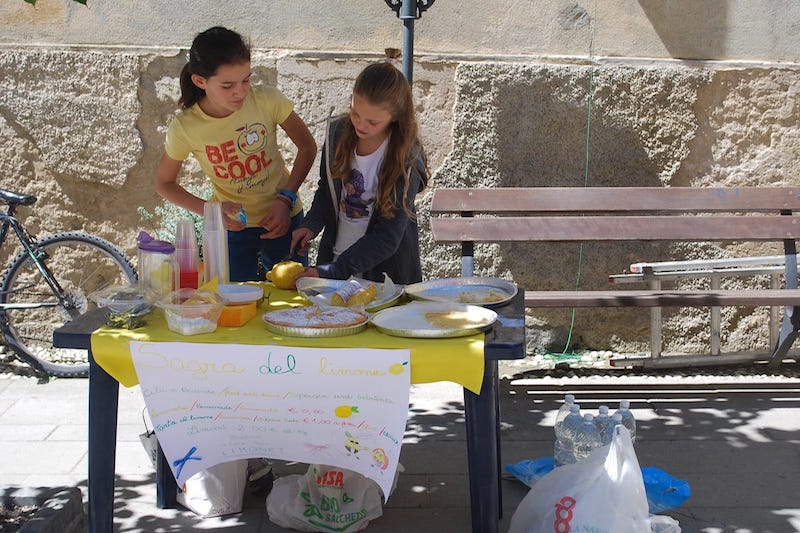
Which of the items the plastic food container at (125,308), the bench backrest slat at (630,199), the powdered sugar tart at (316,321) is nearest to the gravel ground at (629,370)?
the bench backrest slat at (630,199)

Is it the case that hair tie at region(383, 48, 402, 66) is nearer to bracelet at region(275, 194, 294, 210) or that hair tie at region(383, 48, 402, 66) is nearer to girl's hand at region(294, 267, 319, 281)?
bracelet at region(275, 194, 294, 210)

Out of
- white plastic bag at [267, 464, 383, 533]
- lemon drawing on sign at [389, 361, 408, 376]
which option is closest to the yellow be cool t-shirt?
white plastic bag at [267, 464, 383, 533]

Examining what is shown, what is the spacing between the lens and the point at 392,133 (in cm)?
333

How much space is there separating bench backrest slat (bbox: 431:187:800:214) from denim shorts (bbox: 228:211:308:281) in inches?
47.3

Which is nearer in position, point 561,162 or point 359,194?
point 359,194

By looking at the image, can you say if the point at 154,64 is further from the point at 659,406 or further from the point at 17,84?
the point at 659,406

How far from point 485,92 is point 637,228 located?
1211 mm

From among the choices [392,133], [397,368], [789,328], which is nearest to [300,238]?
[392,133]

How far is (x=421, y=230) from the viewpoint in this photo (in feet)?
17.4

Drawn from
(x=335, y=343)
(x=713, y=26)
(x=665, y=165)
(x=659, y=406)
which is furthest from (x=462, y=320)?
(x=713, y=26)

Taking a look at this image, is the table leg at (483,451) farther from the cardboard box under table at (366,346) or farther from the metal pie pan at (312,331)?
the metal pie pan at (312,331)

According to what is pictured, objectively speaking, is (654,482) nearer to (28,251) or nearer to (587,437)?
(587,437)

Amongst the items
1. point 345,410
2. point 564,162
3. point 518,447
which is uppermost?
point 564,162

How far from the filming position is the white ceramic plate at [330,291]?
2879 mm
